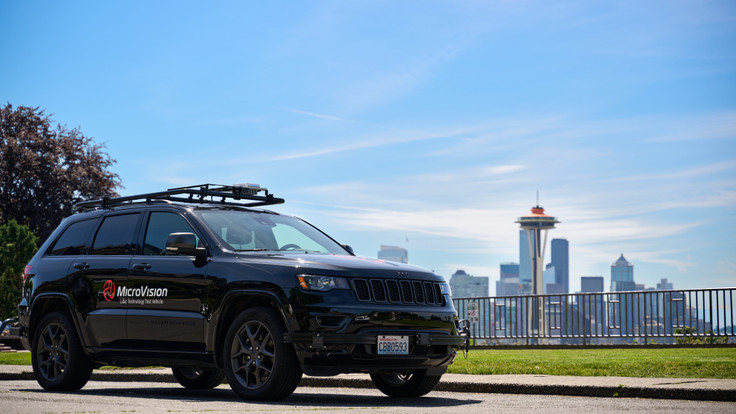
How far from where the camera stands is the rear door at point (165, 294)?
9180 millimetres

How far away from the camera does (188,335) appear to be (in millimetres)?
9211

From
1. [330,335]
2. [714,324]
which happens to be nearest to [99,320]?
[330,335]

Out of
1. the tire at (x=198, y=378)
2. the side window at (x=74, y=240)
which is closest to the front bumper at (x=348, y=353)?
the tire at (x=198, y=378)

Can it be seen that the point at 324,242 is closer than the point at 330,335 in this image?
No

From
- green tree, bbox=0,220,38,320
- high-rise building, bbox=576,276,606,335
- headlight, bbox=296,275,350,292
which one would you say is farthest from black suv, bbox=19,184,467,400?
green tree, bbox=0,220,38,320

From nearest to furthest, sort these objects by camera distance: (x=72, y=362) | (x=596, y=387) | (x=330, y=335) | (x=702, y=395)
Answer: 1. (x=330, y=335)
2. (x=702, y=395)
3. (x=596, y=387)
4. (x=72, y=362)

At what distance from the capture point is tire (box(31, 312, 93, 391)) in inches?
410

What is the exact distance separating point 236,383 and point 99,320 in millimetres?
2154

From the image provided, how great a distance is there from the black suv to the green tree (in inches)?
1311

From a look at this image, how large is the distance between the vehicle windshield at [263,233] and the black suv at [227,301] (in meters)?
0.02

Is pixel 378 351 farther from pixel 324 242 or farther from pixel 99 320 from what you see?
pixel 99 320

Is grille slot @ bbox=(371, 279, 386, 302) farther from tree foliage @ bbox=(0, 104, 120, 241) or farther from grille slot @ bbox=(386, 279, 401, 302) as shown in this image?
tree foliage @ bbox=(0, 104, 120, 241)

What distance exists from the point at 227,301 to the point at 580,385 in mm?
3770

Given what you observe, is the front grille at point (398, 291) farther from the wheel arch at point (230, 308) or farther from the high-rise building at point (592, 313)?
the high-rise building at point (592, 313)
